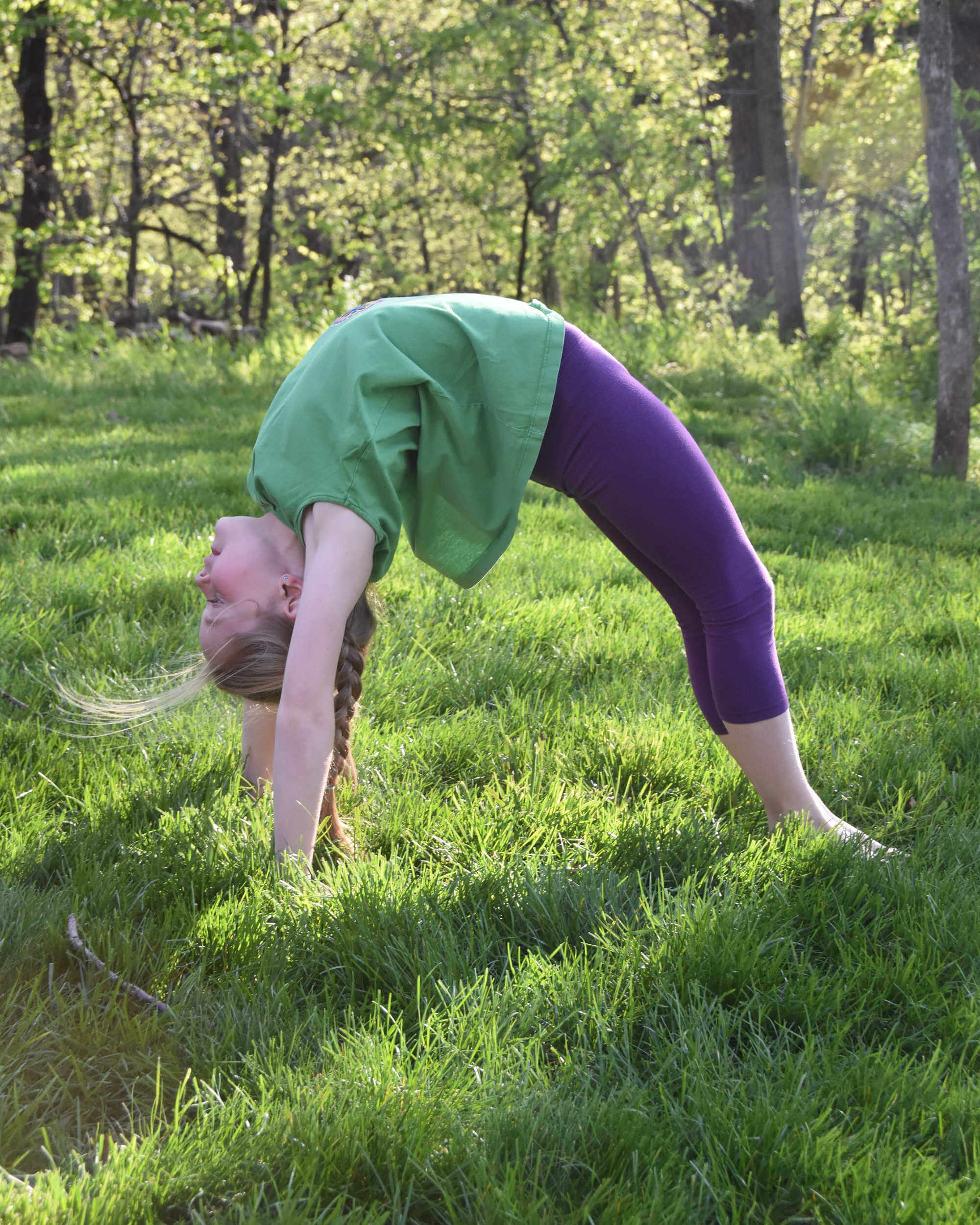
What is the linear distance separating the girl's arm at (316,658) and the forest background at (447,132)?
9702 millimetres

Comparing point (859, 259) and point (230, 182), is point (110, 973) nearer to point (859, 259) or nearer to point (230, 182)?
point (230, 182)

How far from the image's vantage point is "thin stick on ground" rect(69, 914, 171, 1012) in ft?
6.24

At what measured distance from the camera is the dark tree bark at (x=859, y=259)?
30.8m

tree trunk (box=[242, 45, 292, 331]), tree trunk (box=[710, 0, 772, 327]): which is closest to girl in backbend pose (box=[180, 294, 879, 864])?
tree trunk (box=[242, 45, 292, 331])

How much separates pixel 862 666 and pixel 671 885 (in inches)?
63.6

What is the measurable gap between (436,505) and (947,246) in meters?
6.23

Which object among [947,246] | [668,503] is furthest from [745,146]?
[668,503]

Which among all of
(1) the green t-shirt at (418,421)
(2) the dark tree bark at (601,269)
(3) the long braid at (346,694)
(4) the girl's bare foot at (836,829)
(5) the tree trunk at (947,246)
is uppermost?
(2) the dark tree bark at (601,269)

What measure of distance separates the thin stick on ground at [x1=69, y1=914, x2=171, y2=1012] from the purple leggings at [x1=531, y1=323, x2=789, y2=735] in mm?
1416

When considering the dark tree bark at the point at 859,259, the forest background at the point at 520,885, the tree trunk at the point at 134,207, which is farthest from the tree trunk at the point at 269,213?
the dark tree bark at the point at 859,259

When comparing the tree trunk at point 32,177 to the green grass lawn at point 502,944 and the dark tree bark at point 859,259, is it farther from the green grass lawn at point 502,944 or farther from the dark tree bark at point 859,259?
the dark tree bark at point 859,259

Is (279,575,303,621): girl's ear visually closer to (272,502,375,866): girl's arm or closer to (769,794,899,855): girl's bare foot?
(272,502,375,866): girl's arm

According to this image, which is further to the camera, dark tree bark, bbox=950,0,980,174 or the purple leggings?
dark tree bark, bbox=950,0,980,174

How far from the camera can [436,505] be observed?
2428mm
